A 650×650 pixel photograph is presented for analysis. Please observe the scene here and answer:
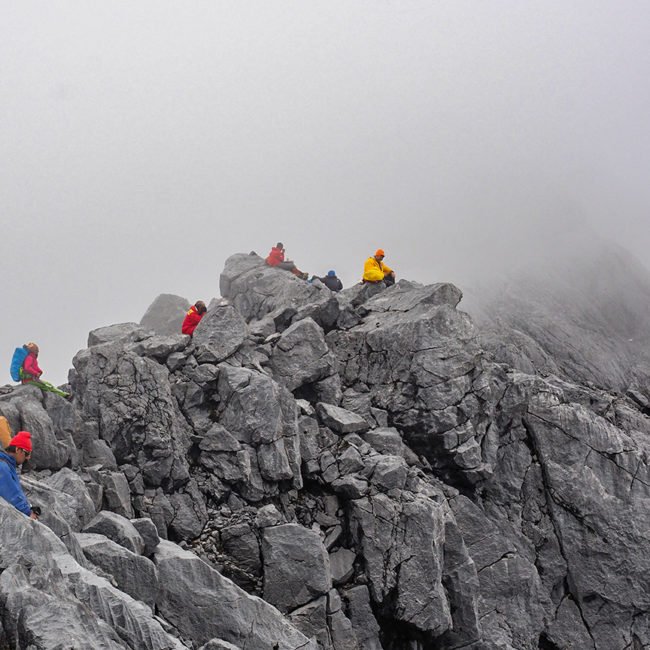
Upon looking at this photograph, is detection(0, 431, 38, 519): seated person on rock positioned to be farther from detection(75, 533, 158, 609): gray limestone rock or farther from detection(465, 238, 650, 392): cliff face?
detection(465, 238, 650, 392): cliff face

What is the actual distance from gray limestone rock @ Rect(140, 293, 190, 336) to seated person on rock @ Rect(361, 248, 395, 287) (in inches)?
642

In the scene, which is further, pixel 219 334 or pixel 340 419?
pixel 219 334

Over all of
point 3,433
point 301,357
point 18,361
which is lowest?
point 301,357

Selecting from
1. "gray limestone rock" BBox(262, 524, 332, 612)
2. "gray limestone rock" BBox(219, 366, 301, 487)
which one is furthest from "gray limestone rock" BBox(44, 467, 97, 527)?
"gray limestone rock" BBox(219, 366, 301, 487)

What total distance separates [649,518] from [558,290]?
32.2m

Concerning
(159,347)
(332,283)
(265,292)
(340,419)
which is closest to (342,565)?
(340,419)

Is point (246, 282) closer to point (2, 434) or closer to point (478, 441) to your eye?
point (478, 441)

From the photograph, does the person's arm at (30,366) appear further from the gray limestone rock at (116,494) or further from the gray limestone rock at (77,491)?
the gray limestone rock at (77,491)

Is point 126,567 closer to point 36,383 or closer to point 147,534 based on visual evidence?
point 147,534

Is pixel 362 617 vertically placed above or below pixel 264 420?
below

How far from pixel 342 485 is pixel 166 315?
27883 millimetres

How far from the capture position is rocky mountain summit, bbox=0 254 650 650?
25281mm

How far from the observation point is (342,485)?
33.5 m

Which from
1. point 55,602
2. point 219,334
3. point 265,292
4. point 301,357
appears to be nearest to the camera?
point 55,602
